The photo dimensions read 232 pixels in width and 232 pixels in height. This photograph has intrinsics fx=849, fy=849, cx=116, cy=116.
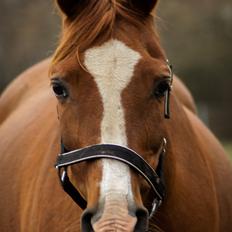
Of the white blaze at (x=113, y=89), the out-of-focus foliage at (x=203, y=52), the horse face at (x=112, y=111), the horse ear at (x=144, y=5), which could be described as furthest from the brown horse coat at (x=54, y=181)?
the out-of-focus foliage at (x=203, y=52)

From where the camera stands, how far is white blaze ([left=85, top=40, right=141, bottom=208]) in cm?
419

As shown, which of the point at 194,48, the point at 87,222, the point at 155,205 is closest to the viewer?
the point at 87,222

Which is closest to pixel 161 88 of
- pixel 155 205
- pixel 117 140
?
pixel 117 140

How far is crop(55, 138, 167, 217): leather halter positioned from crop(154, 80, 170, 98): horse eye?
0.26m

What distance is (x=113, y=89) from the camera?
14.4ft

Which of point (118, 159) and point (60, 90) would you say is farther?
point (60, 90)

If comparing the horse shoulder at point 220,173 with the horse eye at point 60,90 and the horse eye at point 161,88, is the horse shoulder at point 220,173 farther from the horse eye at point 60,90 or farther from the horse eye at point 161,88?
the horse eye at point 60,90

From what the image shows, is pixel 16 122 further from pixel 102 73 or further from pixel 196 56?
pixel 196 56

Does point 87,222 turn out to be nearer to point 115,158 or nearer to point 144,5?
point 115,158

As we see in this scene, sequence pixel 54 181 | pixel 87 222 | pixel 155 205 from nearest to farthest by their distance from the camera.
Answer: pixel 87 222, pixel 155 205, pixel 54 181

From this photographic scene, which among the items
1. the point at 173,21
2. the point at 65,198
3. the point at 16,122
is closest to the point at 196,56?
the point at 173,21

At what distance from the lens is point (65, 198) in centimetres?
507

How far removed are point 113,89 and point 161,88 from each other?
0.30 meters

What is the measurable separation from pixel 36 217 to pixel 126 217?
141cm
